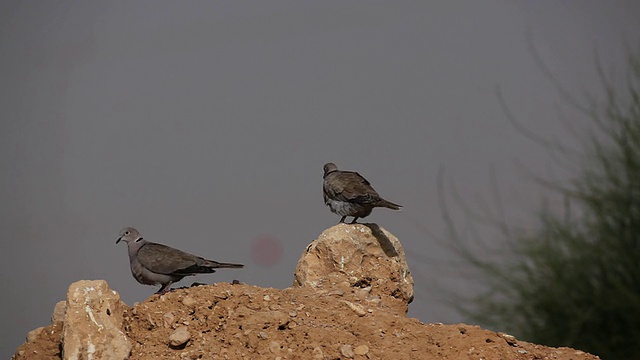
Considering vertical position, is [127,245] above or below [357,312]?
above

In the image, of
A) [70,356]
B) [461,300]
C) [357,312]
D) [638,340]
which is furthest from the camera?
[461,300]

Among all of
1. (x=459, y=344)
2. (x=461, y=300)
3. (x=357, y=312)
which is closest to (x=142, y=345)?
(x=357, y=312)

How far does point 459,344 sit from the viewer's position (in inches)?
274

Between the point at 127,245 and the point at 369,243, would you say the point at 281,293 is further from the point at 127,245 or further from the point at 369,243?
the point at 127,245

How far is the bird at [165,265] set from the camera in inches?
324

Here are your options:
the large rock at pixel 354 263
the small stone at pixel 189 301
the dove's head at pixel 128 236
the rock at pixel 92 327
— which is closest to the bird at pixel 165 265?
the dove's head at pixel 128 236

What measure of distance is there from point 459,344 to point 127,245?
3.42 meters

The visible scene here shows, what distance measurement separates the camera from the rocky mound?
668 cm

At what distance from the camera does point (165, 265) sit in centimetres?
823

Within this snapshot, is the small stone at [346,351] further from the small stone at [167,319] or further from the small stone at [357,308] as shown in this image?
the small stone at [167,319]

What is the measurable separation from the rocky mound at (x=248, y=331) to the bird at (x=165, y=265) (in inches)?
33.1

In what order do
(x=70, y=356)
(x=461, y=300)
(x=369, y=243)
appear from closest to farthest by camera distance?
(x=70, y=356), (x=369, y=243), (x=461, y=300)

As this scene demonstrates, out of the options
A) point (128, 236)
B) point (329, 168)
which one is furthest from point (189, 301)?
point (329, 168)

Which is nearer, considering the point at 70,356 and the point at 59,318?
the point at 70,356
